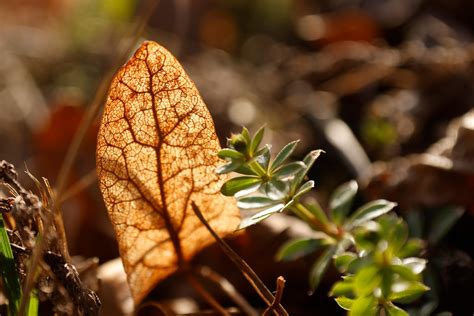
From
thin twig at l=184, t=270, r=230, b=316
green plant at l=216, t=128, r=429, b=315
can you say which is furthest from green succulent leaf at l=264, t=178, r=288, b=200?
thin twig at l=184, t=270, r=230, b=316

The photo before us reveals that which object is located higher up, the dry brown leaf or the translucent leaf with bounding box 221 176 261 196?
the dry brown leaf

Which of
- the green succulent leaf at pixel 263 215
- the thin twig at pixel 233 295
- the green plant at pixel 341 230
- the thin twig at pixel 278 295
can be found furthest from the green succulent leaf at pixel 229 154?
the thin twig at pixel 233 295

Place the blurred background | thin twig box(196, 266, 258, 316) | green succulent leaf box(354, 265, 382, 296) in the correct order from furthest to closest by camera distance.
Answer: the blurred background < thin twig box(196, 266, 258, 316) < green succulent leaf box(354, 265, 382, 296)

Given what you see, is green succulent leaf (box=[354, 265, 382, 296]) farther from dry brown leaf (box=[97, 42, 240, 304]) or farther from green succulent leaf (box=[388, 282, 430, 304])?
dry brown leaf (box=[97, 42, 240, 304])

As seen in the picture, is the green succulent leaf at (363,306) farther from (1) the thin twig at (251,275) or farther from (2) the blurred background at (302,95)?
(2) the blurred background at (302,95)

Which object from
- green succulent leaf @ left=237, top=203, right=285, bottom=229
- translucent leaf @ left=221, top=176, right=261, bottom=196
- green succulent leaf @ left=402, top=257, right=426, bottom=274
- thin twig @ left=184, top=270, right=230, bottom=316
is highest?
translucent leaf @ left=221, top=176, right=261, bottom=196

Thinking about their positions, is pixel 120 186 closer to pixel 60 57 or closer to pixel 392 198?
pixel 392 198

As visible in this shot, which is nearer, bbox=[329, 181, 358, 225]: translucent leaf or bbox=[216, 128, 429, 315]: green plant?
bbox=[216, 128, 429, 315]: green plant
